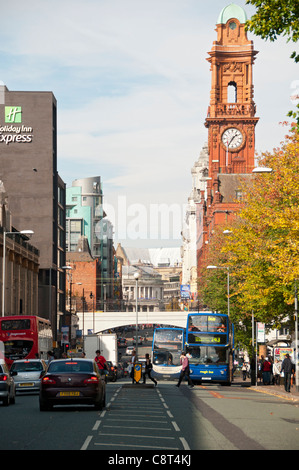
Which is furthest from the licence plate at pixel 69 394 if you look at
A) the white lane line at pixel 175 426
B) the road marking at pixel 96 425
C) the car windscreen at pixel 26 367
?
the car windscreen at pixel 26 367

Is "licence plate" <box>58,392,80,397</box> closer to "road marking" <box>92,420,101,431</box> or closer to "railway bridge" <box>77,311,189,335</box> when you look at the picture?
"road marking" <box>92,420,101,431</box>

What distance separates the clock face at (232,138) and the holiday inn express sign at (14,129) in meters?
34.5

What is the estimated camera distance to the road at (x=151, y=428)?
52.1ft

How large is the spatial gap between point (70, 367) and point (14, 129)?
93196 mm

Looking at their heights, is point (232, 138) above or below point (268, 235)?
above

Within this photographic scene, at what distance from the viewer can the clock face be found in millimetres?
137000

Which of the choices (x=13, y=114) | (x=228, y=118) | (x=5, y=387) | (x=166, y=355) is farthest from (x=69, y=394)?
(x=228, y=118)

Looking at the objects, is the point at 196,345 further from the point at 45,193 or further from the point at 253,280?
the point at 45,193

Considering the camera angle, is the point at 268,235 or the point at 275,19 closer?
the point at 275,19

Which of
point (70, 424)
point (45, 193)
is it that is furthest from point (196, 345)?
point (45, 193)

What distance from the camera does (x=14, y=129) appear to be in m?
116

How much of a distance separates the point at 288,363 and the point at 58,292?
81.8 metres

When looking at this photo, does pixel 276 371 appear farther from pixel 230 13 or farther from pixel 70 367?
pixel 230 13

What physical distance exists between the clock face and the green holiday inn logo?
35.3 meters
